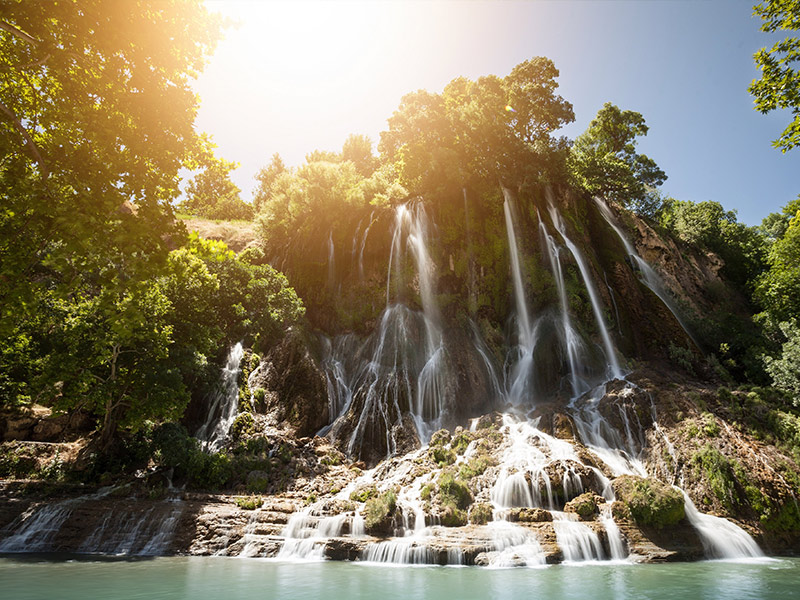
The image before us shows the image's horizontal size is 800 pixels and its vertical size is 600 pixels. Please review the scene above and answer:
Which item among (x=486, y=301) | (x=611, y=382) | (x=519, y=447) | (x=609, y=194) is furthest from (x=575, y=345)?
(x=609, y=194)

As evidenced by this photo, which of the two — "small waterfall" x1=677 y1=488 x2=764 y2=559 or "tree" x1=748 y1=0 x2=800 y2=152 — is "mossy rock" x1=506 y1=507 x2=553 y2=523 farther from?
"tree" x1=748 y1=0 x2=800 y2=152

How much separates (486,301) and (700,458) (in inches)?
602

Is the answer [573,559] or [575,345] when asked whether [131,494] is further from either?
[575,345]

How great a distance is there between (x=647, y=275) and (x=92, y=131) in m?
33.4

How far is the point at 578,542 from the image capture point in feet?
36.6

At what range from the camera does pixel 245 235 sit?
123 ft

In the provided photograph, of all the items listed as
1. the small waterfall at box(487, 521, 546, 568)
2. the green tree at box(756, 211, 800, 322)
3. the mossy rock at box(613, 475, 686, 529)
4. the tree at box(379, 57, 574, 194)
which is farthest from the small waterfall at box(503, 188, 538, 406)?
the green tree at box(756, 211, 800, 322)

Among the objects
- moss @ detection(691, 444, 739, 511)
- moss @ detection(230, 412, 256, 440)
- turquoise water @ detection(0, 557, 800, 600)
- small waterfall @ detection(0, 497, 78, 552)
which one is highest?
moss @ detection(230, 412, 256, 440)

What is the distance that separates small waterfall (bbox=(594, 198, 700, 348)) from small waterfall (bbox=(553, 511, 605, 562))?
18555mm

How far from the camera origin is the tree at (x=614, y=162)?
35.0m

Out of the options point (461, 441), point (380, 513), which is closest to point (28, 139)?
point (380, 513)

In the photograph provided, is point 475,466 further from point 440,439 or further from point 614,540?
point 614,540

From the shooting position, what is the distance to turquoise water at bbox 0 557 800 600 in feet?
26.3

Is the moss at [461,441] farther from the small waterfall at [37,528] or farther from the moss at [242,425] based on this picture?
the small waterfall at [37,528]
